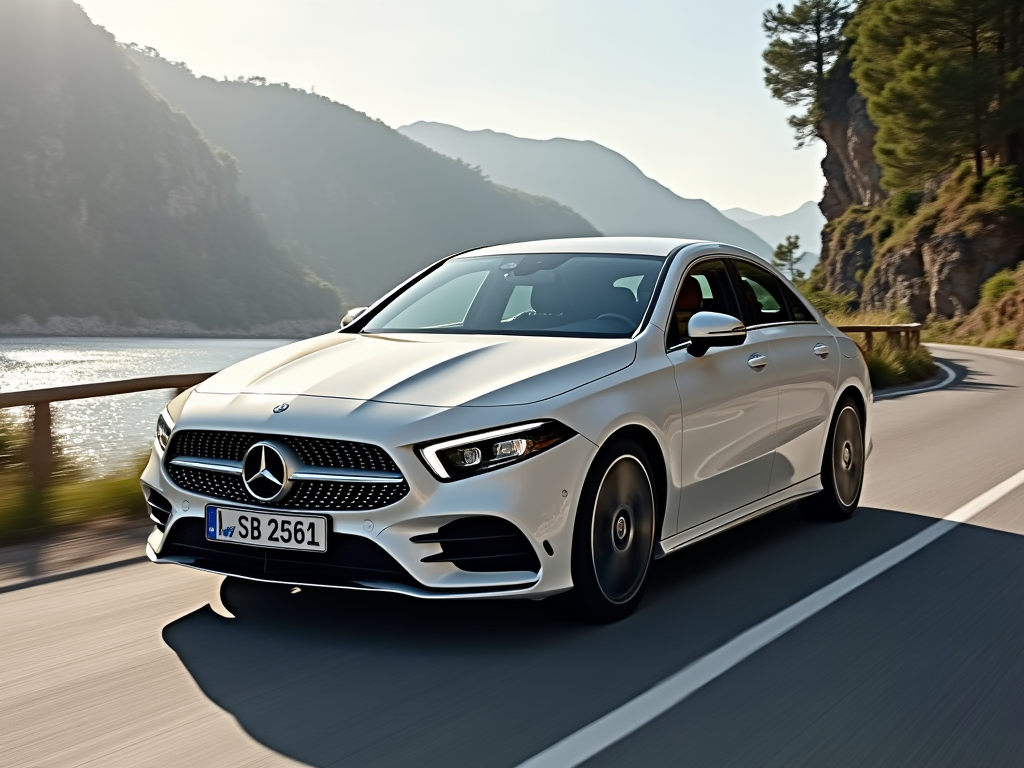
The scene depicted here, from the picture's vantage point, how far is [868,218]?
73.6m

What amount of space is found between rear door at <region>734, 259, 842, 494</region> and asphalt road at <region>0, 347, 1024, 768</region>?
21.5 inches

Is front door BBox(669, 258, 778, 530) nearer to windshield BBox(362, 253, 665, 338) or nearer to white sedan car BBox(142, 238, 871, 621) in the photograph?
white sedan car BBox(142, 238, 871, 621)

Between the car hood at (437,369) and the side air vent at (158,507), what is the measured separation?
1.52 ft

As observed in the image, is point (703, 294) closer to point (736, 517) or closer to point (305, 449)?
point (736, 517)

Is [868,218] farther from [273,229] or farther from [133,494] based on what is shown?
[273,229]

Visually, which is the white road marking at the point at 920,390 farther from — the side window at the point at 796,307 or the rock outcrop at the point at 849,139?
the rock outcrop at the point at 849,139

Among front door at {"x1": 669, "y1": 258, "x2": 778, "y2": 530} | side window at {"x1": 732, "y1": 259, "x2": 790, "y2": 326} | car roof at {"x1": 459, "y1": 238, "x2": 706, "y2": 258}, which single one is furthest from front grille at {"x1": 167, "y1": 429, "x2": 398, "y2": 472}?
side window at {"x1": 732, "y1": 259, "x2": 790, "y2": 326}

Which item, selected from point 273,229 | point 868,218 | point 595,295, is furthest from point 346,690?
point 273,229

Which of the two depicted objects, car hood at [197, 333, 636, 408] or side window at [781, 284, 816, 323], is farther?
side window at [781, 284, 816, 323]

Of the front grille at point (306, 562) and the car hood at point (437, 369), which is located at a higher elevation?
the car hood at point (437, 369)

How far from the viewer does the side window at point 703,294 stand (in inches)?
221

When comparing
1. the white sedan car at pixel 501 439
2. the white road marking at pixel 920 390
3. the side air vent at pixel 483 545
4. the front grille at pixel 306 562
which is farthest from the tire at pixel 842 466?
the white road marking at pixel 920 390

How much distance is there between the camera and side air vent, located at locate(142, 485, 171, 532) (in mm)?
4746

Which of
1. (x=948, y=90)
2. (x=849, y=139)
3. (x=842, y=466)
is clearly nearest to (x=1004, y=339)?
(x=948, y=90)
